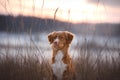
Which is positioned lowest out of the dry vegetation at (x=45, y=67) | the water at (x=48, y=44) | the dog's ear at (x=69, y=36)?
the dry vegetation at (x=45, y=67)

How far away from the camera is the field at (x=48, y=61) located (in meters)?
5.78

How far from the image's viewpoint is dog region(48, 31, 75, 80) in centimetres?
565

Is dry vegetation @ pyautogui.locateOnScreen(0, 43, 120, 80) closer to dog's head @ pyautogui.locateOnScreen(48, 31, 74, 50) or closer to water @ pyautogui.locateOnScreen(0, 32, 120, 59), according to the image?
water @ pyautogui.locateOnScreen(0, 32, 120, 59)

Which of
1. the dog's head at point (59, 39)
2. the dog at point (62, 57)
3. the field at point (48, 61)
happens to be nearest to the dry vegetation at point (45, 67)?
the field at point (48, 61)

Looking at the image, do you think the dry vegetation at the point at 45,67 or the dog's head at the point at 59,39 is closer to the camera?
the dog's head at the point at 59,39

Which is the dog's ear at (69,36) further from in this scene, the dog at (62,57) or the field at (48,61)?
the field at (48,61)

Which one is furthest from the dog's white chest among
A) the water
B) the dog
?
the water

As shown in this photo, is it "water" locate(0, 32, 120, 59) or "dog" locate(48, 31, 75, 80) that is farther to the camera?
"water" locate(0, 32, 120, 59)

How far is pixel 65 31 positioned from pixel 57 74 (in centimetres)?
45

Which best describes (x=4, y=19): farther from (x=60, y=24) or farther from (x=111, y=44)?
(x=111, y=44)

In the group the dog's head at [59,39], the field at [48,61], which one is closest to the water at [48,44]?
the field at [48,61]

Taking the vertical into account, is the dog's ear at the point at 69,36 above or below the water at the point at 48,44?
above

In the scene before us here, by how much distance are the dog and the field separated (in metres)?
0.10

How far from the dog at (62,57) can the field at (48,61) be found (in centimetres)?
10
